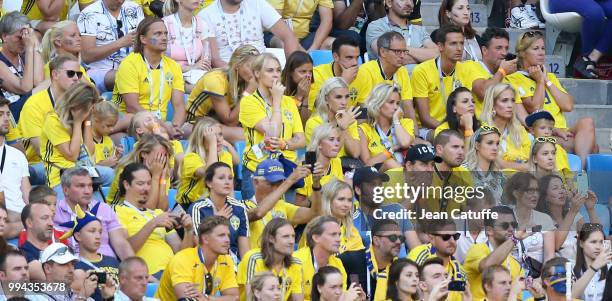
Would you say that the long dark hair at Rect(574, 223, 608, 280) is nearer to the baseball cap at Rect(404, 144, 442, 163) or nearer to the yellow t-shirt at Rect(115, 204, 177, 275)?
the baseball cap at Rect(404, 144, 442, 163)

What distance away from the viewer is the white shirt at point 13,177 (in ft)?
41.0

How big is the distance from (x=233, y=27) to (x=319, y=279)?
3.55 meters

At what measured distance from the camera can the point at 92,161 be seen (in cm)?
1284

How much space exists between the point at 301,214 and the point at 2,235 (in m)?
2.21

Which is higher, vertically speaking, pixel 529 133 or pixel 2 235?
pixel 529 133

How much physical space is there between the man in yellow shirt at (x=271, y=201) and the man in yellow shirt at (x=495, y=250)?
111 centimetres

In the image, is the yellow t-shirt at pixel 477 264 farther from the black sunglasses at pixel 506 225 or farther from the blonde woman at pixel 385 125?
the blonde woman at pixel 385 125

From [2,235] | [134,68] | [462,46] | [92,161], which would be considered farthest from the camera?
[462,46]

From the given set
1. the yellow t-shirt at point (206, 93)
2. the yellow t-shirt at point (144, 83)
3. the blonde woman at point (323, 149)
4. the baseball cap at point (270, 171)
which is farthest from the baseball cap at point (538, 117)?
the yellow t-shirt at point (144, 83)

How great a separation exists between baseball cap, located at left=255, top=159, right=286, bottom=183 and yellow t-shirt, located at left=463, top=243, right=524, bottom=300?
4.49 ft

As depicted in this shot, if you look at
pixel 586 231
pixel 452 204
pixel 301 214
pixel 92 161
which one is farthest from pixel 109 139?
pixel 586 231

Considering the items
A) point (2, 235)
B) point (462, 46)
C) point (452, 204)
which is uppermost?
point (462, 46)

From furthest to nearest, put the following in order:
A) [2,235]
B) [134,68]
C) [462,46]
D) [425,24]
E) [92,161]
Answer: [425,24], [462,46], [134,68], [92,161], [2,235]

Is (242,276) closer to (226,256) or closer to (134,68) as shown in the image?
(226,256)
